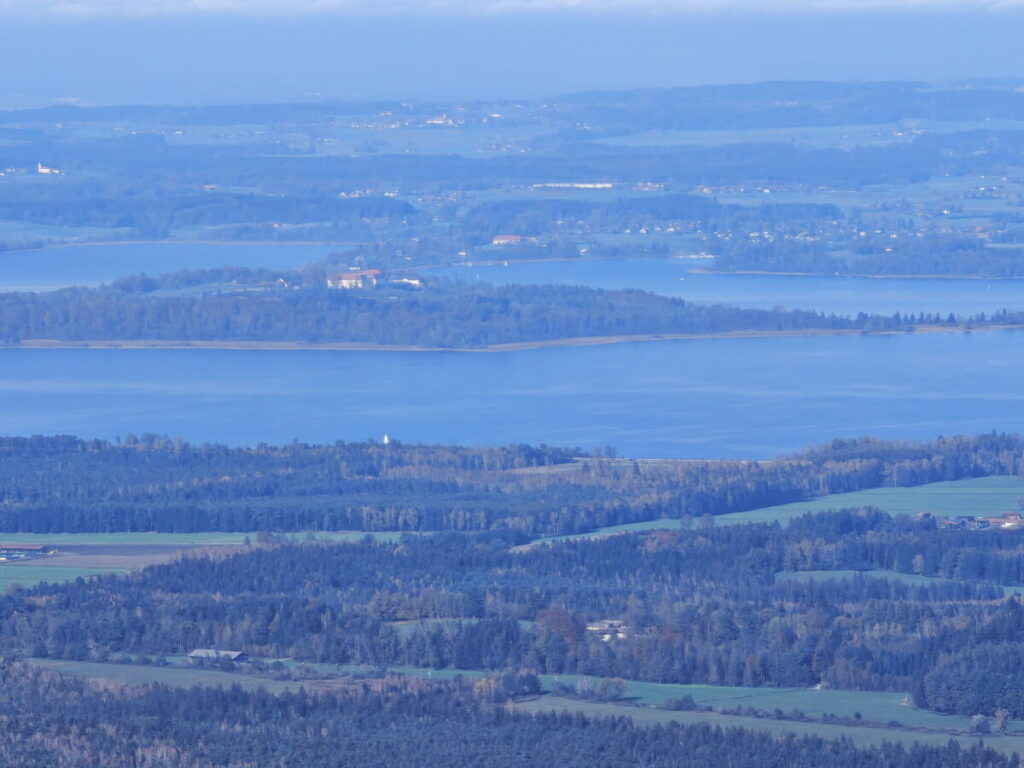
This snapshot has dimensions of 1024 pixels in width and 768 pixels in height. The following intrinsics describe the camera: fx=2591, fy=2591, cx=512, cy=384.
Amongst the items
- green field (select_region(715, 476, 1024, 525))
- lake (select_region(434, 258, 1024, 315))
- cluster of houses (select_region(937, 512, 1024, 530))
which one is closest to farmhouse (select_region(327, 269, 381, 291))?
lake (select_region(434, 258, 1024, 315))

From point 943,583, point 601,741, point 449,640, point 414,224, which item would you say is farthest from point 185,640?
point 414,224

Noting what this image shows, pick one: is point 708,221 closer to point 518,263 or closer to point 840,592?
point 518,263

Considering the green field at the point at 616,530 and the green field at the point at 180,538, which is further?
the green field at the point at 180,538

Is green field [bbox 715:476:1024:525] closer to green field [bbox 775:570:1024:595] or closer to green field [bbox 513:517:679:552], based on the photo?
green field [bbox 513:517:679:552]

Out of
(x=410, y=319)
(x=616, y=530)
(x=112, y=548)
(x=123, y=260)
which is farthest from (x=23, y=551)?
(x=123, y=260)

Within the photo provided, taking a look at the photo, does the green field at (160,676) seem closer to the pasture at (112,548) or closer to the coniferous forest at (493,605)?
the coniferous forest at (493,605)

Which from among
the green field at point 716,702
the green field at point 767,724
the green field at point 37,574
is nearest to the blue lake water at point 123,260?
the green field at point 37,574
